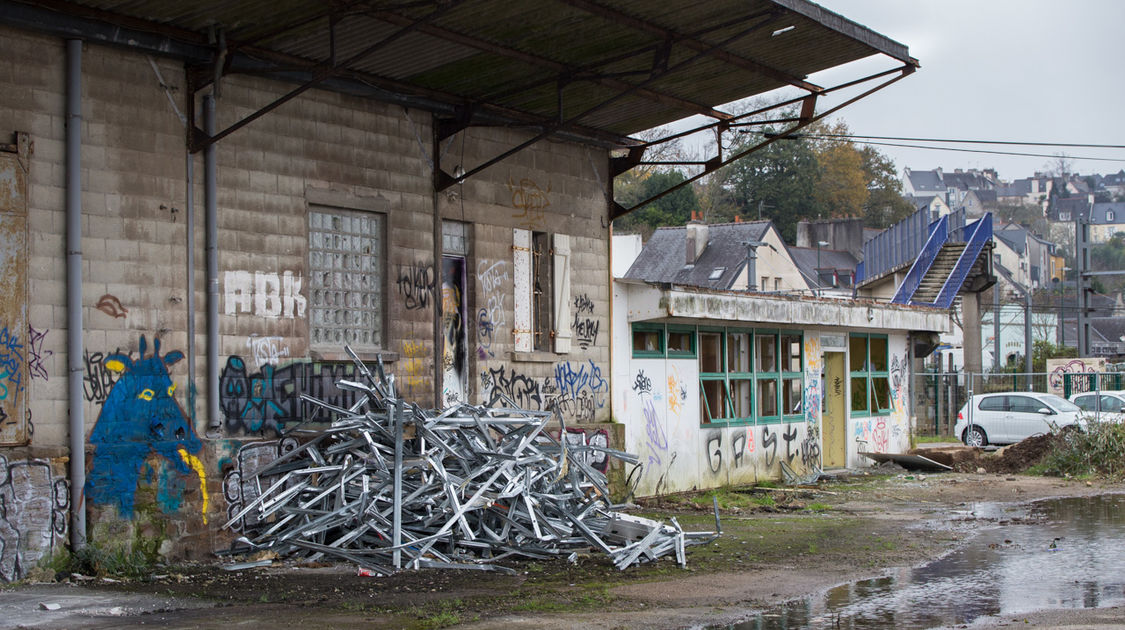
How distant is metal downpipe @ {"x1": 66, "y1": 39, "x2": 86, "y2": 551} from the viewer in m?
10.0

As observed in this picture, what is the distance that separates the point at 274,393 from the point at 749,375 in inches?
399

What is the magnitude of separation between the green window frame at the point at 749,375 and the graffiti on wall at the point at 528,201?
4205mm

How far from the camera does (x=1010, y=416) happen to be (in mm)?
28594

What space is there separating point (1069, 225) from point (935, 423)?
118 meters

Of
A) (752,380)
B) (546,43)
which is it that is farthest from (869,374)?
(546,43)

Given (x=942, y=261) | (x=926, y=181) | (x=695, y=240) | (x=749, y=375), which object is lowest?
(x=749, y=375)

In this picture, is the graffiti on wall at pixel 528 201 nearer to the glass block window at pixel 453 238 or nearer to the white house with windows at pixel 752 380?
the glass block window at pixel 453 238

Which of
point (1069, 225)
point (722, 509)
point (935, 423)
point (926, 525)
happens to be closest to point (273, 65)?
point (722, 509)

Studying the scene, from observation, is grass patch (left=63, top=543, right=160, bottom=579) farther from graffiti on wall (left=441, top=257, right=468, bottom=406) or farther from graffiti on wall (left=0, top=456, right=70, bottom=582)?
graffiti on wall (left=441, top=257, right=468, bottom=406)

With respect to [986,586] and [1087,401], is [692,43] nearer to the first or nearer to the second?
[986,586]

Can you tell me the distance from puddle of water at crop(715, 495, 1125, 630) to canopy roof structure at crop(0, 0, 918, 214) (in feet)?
19.8

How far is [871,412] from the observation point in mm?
23609

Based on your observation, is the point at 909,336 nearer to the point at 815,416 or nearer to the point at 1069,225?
the point at 815,416

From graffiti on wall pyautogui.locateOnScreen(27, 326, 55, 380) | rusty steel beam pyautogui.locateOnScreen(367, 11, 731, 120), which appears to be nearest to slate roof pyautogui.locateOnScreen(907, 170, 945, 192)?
rusty steel beam pyautogui.locateOnScreen(367, 11, 731, 120)
